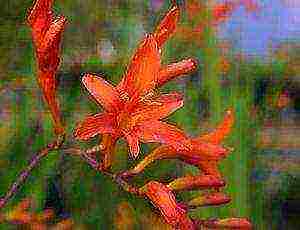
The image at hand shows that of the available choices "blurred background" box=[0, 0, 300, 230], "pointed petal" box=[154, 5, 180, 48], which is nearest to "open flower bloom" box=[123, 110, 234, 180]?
"pointed petal" box=[154, 5, 180, 48]

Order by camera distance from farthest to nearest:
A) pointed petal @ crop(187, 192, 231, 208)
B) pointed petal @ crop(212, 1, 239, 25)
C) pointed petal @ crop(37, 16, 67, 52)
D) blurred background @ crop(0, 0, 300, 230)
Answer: pointed petal @ crop(212, 1, 239, 25)
blurred background @ crop(0, 0, 300, 230)
pointed petal @ crop(187, 192, 231, 208)
pointed petal @ crop(37, 16, 67, 52)

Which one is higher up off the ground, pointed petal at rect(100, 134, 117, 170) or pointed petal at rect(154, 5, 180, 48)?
pointed petal at rect(154, 5, 180, 48)

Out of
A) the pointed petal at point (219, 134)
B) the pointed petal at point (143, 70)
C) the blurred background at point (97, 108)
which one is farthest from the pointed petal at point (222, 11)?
the pointed petal at point (143, 70)

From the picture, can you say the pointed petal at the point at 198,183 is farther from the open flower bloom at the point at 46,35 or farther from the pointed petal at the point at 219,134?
the open flower bloom at the point at 46,35

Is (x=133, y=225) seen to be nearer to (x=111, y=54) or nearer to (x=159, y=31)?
(x=111, y=54)

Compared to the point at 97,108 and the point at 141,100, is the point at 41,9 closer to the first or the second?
the point at 141,100

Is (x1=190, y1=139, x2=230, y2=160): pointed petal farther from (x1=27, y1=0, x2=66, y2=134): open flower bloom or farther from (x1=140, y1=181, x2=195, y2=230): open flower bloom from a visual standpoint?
(x1=27, y1=0, x2=66, y2=134): open flower bloom
